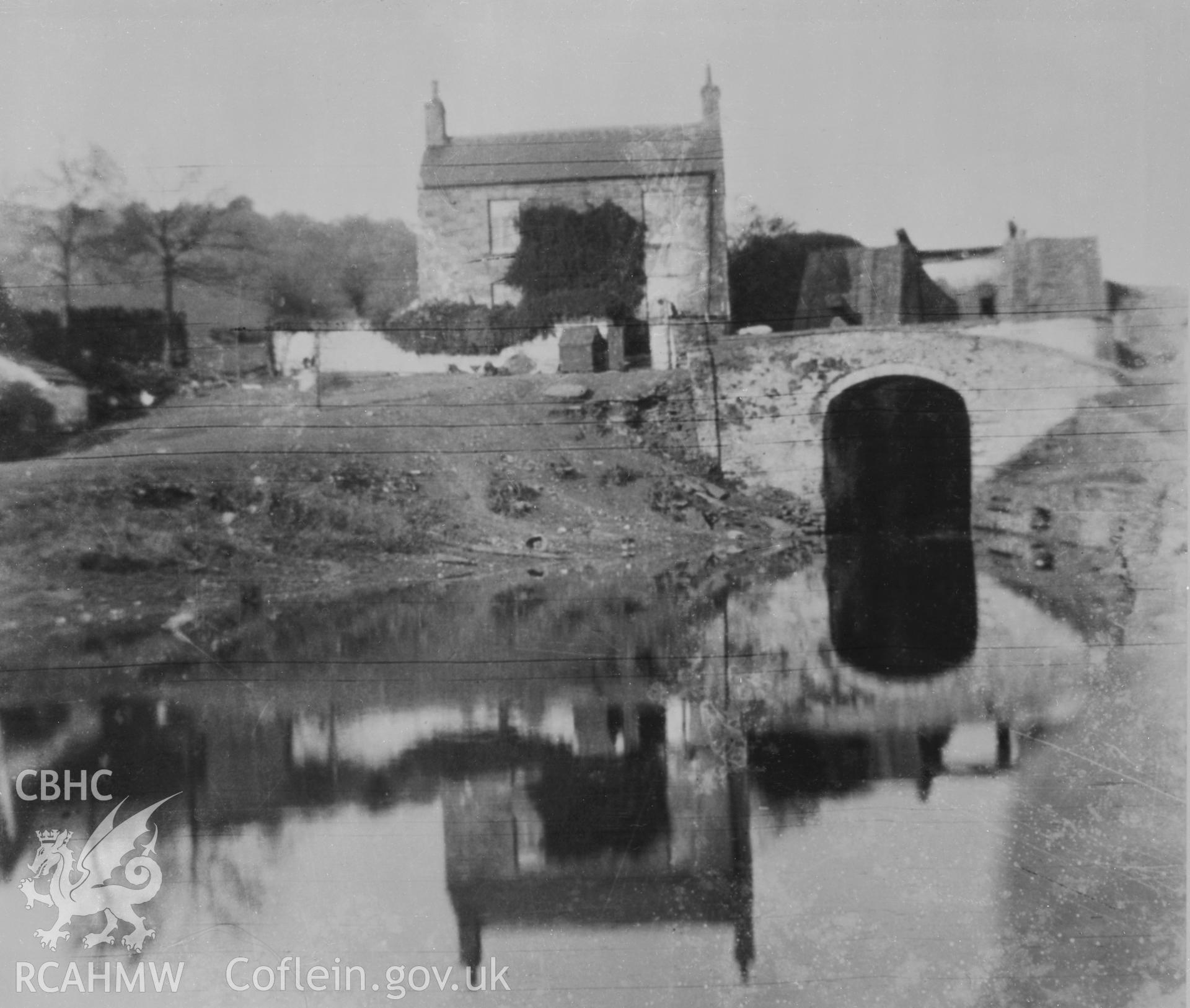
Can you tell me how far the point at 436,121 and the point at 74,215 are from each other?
1.92 m

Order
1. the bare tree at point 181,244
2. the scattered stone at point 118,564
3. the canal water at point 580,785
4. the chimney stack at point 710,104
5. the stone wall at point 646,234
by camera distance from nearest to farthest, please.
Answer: the canal water at point 580,785, the chimney stack at point 710,104, the bare tree at point 181,244, the scattered stone at point 118,564, the stone wall at point 646,234

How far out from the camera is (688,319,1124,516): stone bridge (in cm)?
425

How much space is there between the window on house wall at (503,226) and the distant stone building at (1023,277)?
231 centimetres

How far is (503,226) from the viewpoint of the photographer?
4770 millimetres

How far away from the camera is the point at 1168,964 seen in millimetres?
3547

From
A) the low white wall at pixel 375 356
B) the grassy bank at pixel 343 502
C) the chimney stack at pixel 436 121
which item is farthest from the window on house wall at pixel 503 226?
the grassy bank at pixel 343 502

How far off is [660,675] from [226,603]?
231 cm

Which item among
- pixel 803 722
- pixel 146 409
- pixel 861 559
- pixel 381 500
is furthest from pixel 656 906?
pixel 146 409

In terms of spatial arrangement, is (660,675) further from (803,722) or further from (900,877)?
(900,877)

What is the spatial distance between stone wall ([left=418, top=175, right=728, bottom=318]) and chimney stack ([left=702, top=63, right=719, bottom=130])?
274mm

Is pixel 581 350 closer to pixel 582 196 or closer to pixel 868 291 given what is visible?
pixel 582 196

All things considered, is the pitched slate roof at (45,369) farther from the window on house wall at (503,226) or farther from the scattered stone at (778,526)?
the scattered stone at (778,526)

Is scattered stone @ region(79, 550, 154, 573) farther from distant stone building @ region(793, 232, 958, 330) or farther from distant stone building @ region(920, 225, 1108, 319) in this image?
distant stone building @ region(920, 225, 1108, 319)

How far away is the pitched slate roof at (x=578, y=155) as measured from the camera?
159 inches
